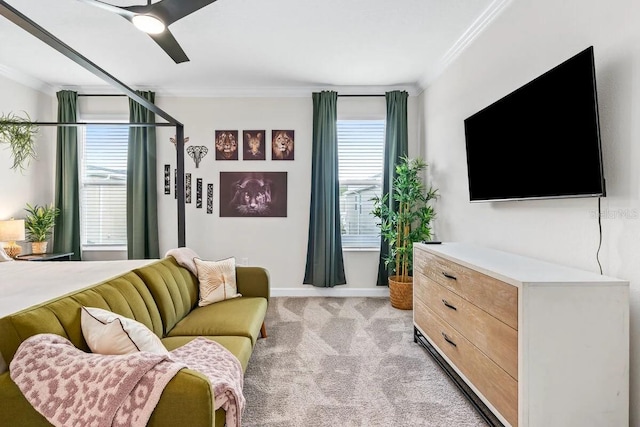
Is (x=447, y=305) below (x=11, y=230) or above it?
below

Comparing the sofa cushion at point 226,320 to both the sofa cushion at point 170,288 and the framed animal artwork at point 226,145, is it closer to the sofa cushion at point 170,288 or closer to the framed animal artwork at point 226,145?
the sofa cushion at point 170,288

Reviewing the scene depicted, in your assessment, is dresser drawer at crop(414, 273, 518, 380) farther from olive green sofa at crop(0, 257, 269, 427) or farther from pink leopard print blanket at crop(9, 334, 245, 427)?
pink leopard print blanket at crop(9, 334, 245, 427)

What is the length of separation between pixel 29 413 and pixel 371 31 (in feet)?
10.7

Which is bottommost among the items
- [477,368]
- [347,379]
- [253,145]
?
[347,379]

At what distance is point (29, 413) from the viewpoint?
1159 millimetres

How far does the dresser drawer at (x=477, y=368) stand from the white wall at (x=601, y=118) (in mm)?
547

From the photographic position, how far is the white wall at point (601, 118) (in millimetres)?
1566

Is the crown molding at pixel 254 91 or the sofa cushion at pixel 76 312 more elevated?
the crown molding at pixel 254 91

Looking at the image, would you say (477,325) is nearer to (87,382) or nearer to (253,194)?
(87,382)

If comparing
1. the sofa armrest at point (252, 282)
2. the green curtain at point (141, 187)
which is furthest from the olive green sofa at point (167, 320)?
the green curtain at point (141, 187)

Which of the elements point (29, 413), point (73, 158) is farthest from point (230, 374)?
point (73, 158)

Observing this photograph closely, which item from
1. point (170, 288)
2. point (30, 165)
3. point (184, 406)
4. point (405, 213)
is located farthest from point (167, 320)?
point (30, 165)

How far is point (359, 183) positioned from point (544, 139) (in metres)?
2.71

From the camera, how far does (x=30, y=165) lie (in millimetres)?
4152
